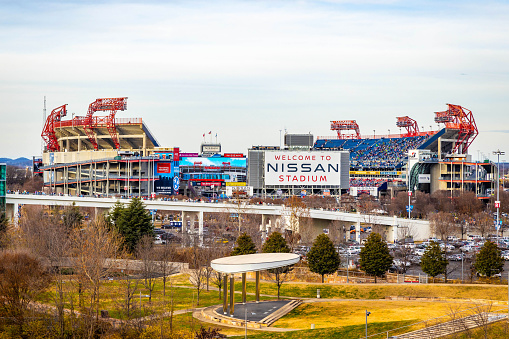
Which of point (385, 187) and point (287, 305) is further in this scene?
point (385, 187)

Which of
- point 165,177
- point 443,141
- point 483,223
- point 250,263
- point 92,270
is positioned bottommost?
point 92,270

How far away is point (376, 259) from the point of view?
67125 mm

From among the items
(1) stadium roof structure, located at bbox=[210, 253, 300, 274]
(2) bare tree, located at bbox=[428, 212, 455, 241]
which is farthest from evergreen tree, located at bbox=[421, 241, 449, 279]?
(2) bare tree, located at bbox=[428, 212, 455, 241]

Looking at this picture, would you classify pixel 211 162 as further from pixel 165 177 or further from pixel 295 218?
pixel 295 218

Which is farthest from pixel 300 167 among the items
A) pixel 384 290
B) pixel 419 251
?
pixel 384 290

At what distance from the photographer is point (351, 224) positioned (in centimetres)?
11212

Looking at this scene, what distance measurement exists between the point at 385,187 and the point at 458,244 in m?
89.8

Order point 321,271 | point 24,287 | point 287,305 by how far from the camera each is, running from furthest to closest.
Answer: point 321,271 < point 287,305 < point 24,287

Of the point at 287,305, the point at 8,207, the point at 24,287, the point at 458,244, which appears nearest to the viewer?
the point at 24,287

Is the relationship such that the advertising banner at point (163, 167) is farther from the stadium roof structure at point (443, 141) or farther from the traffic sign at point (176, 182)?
the stadium roof structure at point (443, 141)

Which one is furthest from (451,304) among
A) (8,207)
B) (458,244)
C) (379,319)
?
(8,207)

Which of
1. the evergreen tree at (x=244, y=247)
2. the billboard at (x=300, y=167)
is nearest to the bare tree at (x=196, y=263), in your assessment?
the evergreen tree at (x=244, y=247)

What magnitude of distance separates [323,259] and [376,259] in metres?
5.35

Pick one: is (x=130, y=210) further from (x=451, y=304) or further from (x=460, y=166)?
(x=460, y=166)
